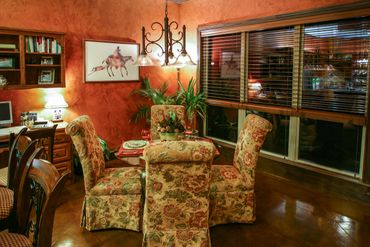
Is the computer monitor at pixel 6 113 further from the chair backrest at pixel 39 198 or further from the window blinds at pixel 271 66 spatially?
the window blinds at pixel 271 66

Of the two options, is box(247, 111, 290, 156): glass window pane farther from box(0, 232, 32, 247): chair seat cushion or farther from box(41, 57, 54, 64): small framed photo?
box(0, 232, 32, 247): chair seat cushion

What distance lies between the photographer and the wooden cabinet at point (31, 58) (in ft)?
13.7

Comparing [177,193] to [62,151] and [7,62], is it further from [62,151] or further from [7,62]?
[7,62]

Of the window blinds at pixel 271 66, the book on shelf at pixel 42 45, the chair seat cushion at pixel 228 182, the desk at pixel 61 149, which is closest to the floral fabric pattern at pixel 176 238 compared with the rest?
the chair seat cushion at pixel 228 182

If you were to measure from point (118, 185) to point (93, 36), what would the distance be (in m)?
2.87

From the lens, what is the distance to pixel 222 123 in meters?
5.96

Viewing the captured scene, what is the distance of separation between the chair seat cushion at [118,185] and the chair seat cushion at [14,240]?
144cm

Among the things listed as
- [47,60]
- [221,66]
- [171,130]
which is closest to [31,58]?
[47,60]

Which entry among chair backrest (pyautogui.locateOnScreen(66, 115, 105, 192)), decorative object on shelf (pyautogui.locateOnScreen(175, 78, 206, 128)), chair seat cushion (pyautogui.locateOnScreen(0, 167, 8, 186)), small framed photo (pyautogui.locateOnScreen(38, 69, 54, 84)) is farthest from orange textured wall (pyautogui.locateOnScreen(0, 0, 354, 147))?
chair backrest (pyautogui.locateOnScreen(66, 115, 105, 192))

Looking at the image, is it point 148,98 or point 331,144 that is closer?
point 331,144

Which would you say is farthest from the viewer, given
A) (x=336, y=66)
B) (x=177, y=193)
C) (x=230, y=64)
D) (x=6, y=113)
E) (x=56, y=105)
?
(x=230, y=64)

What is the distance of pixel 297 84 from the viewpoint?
14.9 ft

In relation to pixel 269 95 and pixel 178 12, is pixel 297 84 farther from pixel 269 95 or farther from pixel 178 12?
pixel 178 12

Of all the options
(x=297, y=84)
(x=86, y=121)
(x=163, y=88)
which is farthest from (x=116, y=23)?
(x=297, y=84)
